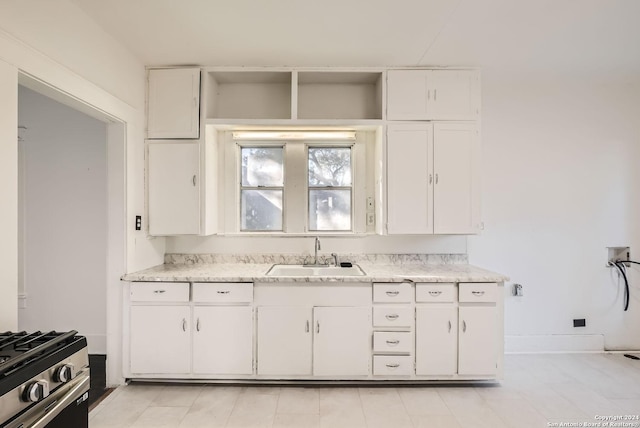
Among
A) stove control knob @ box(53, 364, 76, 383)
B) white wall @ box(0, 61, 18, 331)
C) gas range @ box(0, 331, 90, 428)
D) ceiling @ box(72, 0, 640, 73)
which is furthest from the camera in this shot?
ceiling @ box(72, 0, 640, 73)

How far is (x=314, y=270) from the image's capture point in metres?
3.01

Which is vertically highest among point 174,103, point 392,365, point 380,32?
point 380,32

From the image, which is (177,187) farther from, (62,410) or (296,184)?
(62,410)

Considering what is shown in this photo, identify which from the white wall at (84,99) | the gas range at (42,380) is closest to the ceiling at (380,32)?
the white wall at (84,99)

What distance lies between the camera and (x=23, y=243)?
3143 millimetres

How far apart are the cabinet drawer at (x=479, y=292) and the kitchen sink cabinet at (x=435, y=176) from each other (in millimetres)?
525

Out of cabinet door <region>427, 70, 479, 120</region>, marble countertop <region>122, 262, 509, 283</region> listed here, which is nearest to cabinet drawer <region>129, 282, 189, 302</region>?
marble countertop <region>122, 262, 509, 283</region>

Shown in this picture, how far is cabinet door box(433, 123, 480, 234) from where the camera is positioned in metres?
2.85

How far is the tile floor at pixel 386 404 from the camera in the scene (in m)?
2.12

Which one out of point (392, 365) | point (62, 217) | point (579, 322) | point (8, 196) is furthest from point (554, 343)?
point (62, 217)

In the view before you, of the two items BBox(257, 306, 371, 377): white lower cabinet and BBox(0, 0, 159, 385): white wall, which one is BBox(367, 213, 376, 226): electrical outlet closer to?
BBox(257, 306, 371, 377): white lower cabinet

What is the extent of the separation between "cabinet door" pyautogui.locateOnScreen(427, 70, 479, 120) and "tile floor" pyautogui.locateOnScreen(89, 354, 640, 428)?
2323mm

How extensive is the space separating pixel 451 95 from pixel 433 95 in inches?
6.4

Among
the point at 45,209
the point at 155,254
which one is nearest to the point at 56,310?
the point at 45,209
